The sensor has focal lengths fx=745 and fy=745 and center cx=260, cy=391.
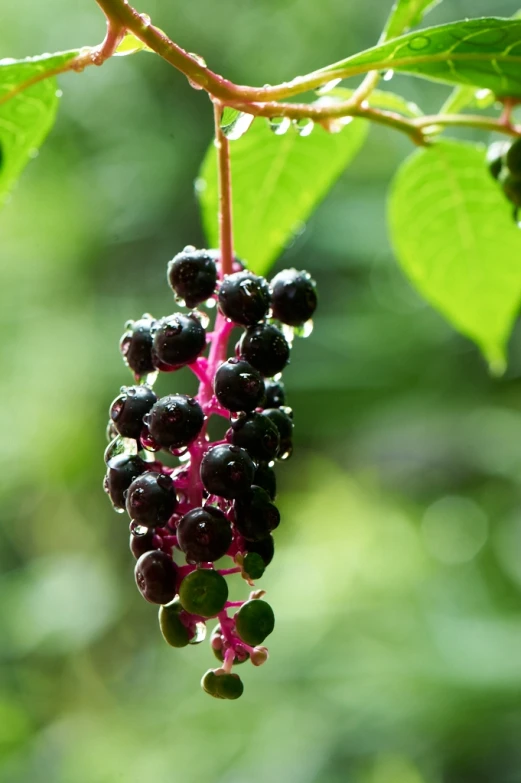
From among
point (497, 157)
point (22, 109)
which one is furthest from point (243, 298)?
point (497, 157)

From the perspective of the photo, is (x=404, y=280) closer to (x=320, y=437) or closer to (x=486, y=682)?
(x=320, y=437)

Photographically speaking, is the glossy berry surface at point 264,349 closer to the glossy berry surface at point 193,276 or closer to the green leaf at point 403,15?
the glossy berry surface at point 193,276

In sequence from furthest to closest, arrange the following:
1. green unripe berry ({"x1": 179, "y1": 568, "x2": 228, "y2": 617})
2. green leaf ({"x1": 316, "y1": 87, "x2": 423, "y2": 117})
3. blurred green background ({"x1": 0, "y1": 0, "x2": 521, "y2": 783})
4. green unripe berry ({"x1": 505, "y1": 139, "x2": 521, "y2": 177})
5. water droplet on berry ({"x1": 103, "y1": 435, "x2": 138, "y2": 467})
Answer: blurred green background ({"x1": 0, "y1": 0, "x2": 521, "y2": 783}) → green leaf ({"x1": 316, "y1": 87, "x2": 423, "y2": 117}) → green unripe berry ({"x1": 505, "y1": 139, "x2": 521, "y2": 177}) → water droplet on berry ({"x1": 103, "y1": 435, "x2": 138, "y2": 467}) → green unripe berry ({"x1": 179, "y1": 568, "x2": 228, "y2": 617})

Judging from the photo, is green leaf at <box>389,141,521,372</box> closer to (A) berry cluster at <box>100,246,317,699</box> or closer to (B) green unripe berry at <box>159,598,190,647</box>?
(A) berry cluster at <box>100,246,317,699</box>

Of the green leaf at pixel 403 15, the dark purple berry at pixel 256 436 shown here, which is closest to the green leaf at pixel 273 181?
the green leaf at pixel 403 15

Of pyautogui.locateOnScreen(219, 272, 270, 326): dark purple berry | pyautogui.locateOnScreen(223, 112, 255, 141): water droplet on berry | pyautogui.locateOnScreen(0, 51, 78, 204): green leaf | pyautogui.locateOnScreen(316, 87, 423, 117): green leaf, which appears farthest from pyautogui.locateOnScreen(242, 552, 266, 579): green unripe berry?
pyautogui.locateOnScreen(316, 87, 423, 117): green leaf

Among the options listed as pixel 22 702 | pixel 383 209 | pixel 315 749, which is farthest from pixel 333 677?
pixel 383 209
